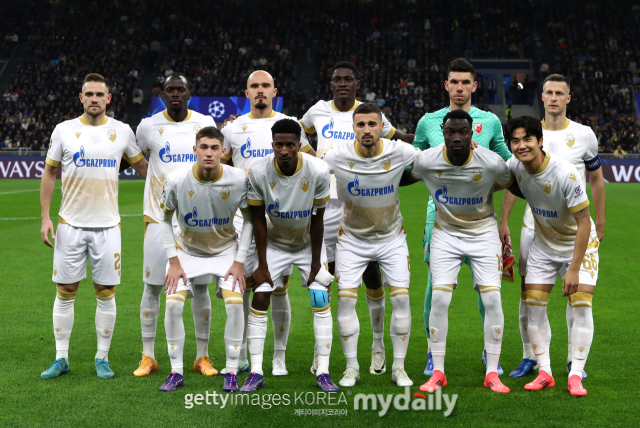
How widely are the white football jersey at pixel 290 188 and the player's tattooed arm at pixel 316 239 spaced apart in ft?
0.20

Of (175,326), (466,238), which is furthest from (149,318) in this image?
(466,238)

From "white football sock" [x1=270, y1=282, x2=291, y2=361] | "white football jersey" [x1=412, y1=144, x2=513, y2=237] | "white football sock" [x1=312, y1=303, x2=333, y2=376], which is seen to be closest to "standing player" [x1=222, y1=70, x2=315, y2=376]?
"white football sock" [x1=270, y1=282, x2=291, y2=361]

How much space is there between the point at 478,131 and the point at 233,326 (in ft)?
Result: 8.96

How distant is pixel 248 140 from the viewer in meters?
6.37

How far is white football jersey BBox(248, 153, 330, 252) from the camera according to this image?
5.62 meters

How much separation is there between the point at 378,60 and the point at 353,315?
31.7m

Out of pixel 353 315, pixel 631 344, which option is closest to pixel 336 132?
pixel 353 315

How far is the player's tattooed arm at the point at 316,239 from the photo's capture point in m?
5.71

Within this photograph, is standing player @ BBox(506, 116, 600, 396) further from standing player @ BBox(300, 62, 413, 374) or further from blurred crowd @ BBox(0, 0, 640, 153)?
blurred crowd @ BBox(0, 0, 640, 153)

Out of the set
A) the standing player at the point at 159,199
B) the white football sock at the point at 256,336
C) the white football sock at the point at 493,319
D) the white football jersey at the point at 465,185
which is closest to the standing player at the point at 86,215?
the standing player at the point at 159,199

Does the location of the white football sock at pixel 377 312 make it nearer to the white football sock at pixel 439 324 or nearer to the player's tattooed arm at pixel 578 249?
the white football sock at pixel 439 324

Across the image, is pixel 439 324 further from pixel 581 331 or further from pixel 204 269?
pixel 204 269

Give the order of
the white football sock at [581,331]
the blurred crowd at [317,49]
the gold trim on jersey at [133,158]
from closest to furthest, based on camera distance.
Answer: the white football sock at [581,331]
the gold trim on jersey at [133,158]
the blurred crowd at [317,49]

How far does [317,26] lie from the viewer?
126ft
